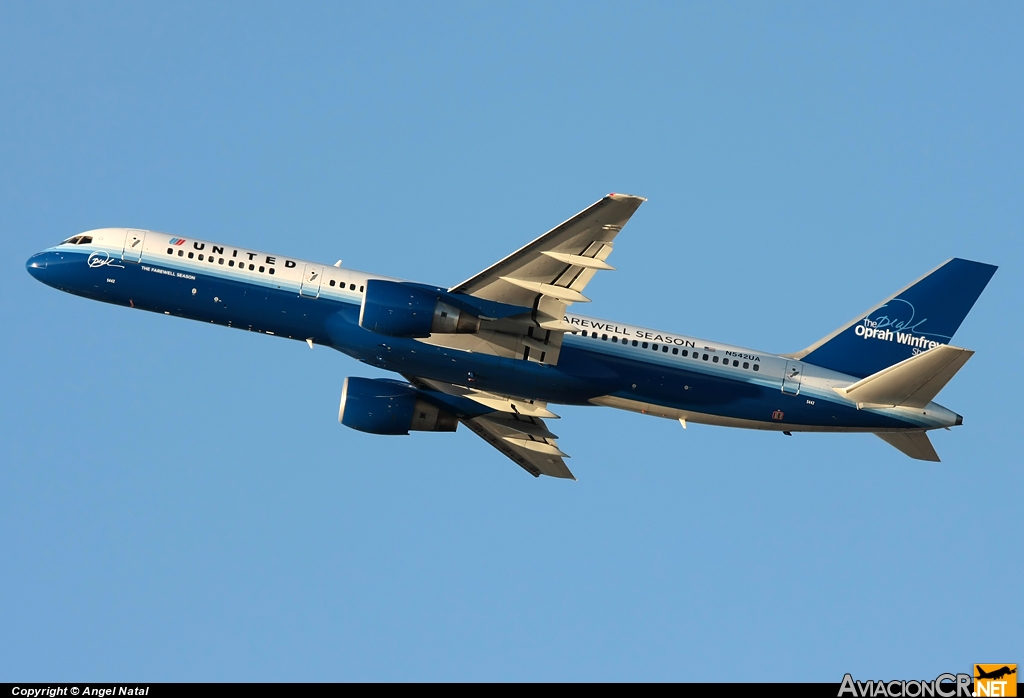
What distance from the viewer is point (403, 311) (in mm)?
50438

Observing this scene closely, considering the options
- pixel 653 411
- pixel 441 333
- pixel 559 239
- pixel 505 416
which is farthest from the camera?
pixel 505 416

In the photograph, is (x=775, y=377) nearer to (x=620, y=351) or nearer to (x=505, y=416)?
(x=620, y=351)

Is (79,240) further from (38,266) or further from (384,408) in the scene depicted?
(384,408)

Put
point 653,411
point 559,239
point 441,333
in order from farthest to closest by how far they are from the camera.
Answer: point 653,411, point 441,333, point 559,239

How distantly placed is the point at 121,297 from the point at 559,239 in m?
19.8

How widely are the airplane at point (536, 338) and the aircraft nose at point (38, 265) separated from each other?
2.5 inches

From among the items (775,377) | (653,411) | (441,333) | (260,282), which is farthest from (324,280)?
(775,377)

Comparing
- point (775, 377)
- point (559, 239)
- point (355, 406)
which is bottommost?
point (355, 406)

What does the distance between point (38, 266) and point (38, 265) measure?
0.14ft

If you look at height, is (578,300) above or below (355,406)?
above

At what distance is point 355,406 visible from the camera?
57.7 m

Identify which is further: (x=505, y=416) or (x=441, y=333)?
(x=505, y=416)
